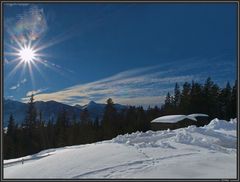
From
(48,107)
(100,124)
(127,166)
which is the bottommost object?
(100,124)

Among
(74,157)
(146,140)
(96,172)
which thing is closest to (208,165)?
(96,172)

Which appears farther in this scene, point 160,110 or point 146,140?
point 160,110

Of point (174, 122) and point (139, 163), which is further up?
point (139, 163)

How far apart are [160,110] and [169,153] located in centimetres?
2865

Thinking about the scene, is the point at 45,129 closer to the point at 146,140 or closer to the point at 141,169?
the point at 146,140

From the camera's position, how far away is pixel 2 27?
4.67m

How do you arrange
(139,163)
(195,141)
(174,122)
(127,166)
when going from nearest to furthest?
(127,166), (139,163), (195,141), (174,122)

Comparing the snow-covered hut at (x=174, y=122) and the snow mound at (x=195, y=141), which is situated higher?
the snow mound at (x=195, y=141)

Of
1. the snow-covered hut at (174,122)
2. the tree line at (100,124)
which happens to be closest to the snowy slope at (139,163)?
the snow-covered hut at (174,122)

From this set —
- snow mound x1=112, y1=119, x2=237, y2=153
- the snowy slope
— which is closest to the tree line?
snow mound x1=112, y1=119, x2=237, y2=153

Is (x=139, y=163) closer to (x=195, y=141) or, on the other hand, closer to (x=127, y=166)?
(x=127, y=166)

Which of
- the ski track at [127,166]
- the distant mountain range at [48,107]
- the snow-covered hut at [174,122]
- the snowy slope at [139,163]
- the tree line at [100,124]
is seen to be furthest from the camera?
the tree line at [100,124]

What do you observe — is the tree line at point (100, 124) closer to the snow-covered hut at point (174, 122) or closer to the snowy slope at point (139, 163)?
the snow-covered hut at point (174, 122)

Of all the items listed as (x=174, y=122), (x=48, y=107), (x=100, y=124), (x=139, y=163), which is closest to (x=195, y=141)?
(x=139, y=163)
